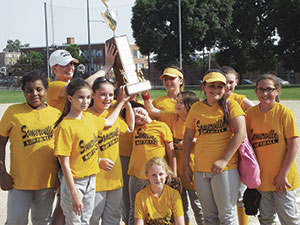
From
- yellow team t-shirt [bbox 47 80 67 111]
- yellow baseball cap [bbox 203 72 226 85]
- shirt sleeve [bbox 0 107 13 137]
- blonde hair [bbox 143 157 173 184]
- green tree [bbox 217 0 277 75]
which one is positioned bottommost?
blonde hair [bbox 143 157 173 184]

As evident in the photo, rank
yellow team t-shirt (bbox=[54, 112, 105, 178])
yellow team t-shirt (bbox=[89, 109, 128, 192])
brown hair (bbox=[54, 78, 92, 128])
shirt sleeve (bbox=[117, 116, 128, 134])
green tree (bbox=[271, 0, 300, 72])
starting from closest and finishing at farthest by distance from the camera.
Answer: yellow team t-shirt (bbox=[54, 112, 105, 178]) < brown hair (bbox=[54, 78, 92, 128]) < yellow team t-shirt (bbox=[89, 109, 128, 192]) < shirt sleeve (bbox=[117, 116, 128, 134]) < green tree (bbox=[271, 0, 300, 72])

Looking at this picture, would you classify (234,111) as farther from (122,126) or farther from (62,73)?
(62,73)

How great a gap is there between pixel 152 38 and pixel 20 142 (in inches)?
1731

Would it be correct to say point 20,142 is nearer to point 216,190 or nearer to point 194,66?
point 216,190

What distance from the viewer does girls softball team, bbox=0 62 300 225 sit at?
11.2 ft

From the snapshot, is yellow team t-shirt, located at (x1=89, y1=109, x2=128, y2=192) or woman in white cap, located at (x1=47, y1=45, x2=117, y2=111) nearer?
yellow team t-shirt, located at (x1=89, y1=109, x2=128, y2=192)

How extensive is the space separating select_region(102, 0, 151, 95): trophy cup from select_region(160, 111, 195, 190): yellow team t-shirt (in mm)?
673

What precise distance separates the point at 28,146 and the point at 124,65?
1.32 metres

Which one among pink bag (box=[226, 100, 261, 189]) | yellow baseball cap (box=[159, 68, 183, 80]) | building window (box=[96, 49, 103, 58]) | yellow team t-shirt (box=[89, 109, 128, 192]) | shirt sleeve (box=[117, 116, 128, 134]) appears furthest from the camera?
building window (box=[96, 49, 103, 58])

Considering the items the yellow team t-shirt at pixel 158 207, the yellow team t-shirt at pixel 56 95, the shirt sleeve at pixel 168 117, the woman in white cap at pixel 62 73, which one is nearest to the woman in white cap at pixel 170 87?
the shirt sleeve at pixel 168 117

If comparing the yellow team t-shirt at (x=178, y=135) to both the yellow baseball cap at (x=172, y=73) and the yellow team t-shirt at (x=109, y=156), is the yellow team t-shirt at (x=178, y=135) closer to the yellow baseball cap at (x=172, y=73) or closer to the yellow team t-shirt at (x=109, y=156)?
the yellow baseball cap at (x=172, y=73)

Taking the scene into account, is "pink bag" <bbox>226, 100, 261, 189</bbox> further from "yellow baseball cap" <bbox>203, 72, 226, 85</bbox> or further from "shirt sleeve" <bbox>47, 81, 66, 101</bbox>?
"shirt sleeve" <bbox>47, 81, 66, 101</bbox>

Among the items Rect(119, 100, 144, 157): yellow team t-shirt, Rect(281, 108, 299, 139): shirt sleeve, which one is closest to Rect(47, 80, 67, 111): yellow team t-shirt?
Rect(119, 100, 144, 157): yellow team t-shirt

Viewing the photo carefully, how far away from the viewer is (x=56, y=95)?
4.00 metres
